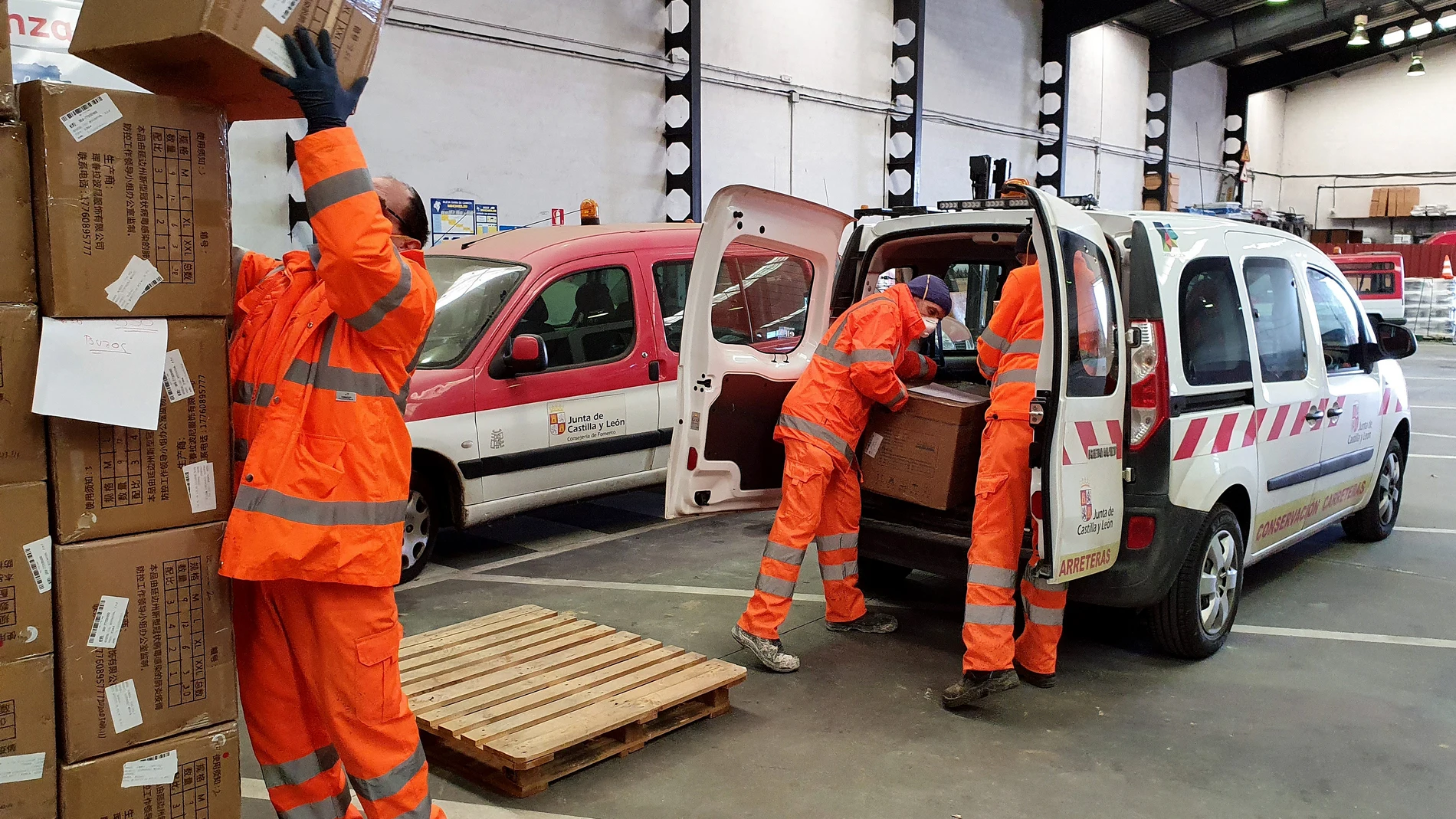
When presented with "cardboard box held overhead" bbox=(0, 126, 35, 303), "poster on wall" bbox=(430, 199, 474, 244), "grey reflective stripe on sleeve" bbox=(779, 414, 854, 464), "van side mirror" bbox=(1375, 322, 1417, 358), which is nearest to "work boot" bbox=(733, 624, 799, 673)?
"grey reflective stripe on sleeve" bbox=(779, 414, 854, 464)

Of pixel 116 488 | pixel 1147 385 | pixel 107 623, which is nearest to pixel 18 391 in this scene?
pixel 116 488

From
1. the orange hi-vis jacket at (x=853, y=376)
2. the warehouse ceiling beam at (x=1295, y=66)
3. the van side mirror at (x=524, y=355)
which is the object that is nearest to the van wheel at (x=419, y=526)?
the van side mirror at (x=524, y=355)

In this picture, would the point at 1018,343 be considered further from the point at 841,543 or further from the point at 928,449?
the point at 841,543

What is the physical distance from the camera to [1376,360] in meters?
5.67

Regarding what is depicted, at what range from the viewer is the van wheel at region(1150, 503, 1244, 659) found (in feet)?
13.9

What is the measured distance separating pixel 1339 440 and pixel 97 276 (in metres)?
5.43

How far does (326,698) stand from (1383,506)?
20.4ft

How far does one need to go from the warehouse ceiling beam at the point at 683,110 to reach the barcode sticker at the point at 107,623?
9.55 m

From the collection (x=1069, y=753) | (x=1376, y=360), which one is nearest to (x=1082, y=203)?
(x=1069, y=753)

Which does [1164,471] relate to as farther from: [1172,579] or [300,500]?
[300,500]

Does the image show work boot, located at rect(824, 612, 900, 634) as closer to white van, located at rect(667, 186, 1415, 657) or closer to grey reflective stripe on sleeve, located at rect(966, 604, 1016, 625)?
white van, located at rect(667, 186, 1415, 657)

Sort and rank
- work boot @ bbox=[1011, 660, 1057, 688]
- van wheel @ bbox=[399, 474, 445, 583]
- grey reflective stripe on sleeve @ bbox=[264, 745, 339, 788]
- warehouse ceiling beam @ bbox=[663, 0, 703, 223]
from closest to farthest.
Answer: grey reflective stripe on sleeve @ bbox=[264, 745, 339, 788] < work boot @ bbox=[1011, 660, 1057, 688] < van wheel @ bbox=[399, 474, 445, 583] < warehouse ceiling beam @ bbox=[663, 0, 703, 223]

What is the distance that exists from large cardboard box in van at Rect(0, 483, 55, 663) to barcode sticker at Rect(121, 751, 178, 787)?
10.2 inches

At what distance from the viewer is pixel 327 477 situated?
2.37 m
